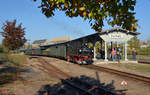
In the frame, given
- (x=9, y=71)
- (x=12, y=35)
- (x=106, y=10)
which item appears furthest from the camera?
(x=12, y=35)

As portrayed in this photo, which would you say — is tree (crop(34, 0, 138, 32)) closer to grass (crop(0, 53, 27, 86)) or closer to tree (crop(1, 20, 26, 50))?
grass (crop(0, 53, 27, 86))

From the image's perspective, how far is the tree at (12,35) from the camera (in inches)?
1349

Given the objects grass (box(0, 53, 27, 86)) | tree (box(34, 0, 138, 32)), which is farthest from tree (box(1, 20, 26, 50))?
tree (box(34, 0, 138, 32))

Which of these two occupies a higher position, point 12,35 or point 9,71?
point 12,35

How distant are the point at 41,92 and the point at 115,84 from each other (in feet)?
15.1

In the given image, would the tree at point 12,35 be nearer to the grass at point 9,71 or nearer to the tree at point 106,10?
the grass at point 9,71

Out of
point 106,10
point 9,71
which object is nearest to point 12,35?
point 9,71

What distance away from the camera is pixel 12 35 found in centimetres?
3484

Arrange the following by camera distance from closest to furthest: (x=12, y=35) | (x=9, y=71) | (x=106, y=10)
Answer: (x=106, y=10) < (x=9, y=71) < (x=12, y=35)

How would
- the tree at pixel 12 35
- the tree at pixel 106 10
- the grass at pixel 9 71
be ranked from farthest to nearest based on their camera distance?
the tree at pixel 12 35 → the grass at pixel 9 71 → the tree at pixel 106 10

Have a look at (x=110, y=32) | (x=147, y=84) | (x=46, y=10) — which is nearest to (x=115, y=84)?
(x=147, y=84)

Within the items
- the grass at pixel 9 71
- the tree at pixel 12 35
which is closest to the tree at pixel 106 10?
the grass at pixel 9 71

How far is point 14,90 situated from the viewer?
346 inches

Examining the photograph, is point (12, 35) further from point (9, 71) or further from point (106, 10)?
point (106, 10)
